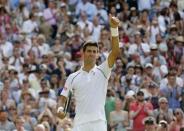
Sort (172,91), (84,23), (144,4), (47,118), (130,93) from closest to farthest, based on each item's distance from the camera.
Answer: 1. (47,118)
2. (130,93)
3. (172,91)
4. (84,23)
5. (144,4)

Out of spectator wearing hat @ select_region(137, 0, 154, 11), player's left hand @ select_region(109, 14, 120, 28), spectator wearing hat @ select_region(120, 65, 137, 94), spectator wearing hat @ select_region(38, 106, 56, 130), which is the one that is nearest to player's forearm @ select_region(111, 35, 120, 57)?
player's left hand @ select_region(109, 14, 120, 28)

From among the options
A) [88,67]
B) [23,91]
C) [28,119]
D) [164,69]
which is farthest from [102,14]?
[88,67]

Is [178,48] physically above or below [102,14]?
below

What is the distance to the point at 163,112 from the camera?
18.9 metres

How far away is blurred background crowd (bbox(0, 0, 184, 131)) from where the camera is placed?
18766mm

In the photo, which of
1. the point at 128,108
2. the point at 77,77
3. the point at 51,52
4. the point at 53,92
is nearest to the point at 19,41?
the point at 51,52

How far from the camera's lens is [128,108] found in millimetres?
19062

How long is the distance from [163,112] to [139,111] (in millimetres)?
545

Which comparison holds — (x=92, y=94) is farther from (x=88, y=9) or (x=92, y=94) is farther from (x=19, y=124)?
Result: (x=88, y=9)

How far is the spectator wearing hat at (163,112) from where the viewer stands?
18.8 m

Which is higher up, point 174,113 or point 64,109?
point 64,109

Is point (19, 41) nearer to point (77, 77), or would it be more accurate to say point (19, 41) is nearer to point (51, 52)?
point (51, 52)

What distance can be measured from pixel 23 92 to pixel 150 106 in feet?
10.2

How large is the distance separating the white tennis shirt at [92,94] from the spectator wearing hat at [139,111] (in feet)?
22.7
